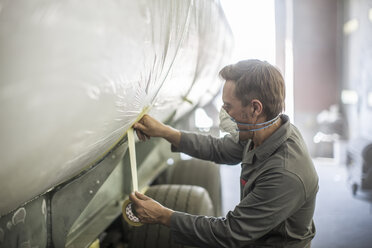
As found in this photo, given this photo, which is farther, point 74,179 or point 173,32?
point 74,179

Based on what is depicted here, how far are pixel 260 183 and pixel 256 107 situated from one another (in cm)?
25

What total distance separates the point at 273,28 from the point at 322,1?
3.10 ft

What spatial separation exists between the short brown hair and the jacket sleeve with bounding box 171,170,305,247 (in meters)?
0.24

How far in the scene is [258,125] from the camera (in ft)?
4.12

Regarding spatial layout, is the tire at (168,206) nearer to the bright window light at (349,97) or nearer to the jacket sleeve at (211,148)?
the jacket sleeve at (211,148)

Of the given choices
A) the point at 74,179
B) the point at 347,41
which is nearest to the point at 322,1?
the point at 347,41

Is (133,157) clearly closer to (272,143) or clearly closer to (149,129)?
(149,129)

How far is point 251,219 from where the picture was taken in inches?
45.6

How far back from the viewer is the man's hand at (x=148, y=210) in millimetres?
1189

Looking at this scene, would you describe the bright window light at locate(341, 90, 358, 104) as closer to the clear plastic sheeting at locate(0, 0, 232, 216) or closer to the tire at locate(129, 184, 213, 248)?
the tire at locate(129, 184, 213, 248)

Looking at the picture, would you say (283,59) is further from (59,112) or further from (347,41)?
(59,112)

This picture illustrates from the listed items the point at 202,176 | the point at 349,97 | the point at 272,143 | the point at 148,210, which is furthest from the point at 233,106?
the point at 349,97

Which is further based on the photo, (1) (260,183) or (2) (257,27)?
(2) (257,27)

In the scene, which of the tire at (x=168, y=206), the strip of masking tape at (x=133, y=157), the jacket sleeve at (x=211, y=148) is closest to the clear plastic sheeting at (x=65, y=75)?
the strip of masking tape at (x=133, y=157)
